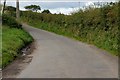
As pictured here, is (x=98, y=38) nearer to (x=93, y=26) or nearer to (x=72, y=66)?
(x=93, y=26)

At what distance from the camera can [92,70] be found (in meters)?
13.2


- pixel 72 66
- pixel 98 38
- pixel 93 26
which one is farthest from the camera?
pixel 93 26

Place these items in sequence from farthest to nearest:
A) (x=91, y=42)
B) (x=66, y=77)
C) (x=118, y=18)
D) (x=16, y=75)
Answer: (x=91, y=42) < (x=118, y=18) < (x=16, y=75) < (x=66, y=77)

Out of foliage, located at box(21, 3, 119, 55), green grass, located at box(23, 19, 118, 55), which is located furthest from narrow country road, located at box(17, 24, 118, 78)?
foliage, located at box(21, 3, 119, 55)

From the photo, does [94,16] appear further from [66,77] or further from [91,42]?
[66,77]

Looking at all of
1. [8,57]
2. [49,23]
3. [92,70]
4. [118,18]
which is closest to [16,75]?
[92,70]

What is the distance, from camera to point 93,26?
25.2 meters

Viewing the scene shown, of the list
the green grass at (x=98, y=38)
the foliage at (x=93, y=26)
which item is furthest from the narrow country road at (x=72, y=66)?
the foliage at (x=93, y=26)

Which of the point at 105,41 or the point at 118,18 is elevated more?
the point at 118,18

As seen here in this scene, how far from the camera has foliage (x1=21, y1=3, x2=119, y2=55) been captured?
2012 cm

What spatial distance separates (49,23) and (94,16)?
17.8 metres

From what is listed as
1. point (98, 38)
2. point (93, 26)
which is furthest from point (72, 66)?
point (93, 26)

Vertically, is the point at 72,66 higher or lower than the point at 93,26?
lower

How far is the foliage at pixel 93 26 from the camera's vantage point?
2012 centimetres
